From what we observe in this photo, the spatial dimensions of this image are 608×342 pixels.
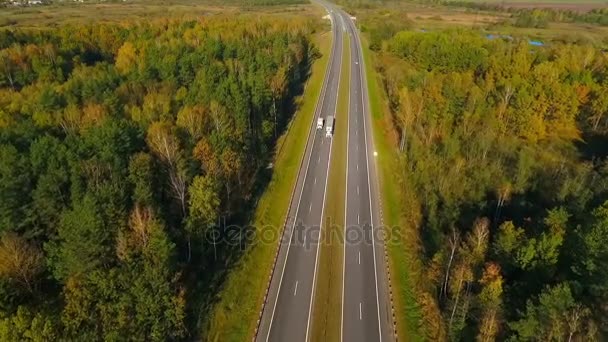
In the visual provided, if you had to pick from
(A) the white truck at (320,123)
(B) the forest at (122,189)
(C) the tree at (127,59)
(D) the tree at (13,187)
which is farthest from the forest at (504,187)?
(C) the tree at (127,59)

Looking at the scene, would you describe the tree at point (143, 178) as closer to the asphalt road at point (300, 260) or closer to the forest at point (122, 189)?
→ the forest at point (122, 189)

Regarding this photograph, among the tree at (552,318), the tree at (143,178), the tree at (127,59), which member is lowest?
the tree at (552,318)

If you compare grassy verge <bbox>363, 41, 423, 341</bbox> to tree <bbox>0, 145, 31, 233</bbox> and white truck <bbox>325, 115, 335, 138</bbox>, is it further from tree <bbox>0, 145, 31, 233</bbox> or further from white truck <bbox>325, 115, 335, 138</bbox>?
tree <bbox>0, 145, 31, 233</bbox>

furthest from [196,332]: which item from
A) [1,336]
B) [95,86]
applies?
[95,86]

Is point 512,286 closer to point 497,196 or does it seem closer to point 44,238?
point 497,196

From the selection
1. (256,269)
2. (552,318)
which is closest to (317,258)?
(256,269)

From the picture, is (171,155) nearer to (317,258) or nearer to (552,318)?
(317,258)
